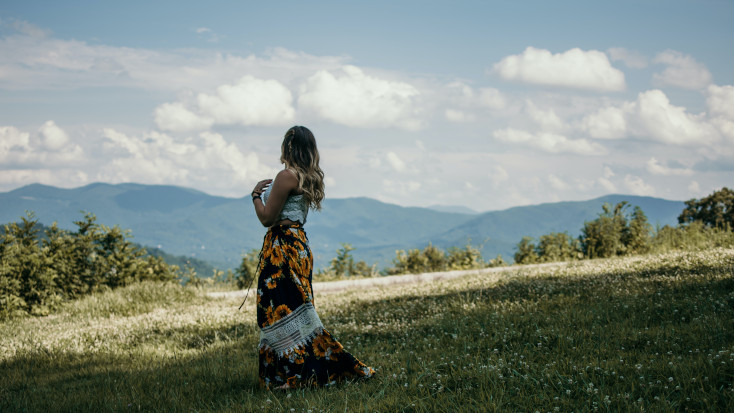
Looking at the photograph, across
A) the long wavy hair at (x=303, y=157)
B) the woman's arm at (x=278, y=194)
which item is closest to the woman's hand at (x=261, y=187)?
the woman's arm at (x=278, y=194)

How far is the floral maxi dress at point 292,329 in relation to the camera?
560cm

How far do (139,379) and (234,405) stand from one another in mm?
2025

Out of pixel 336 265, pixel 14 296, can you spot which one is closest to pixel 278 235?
pixel 14 296

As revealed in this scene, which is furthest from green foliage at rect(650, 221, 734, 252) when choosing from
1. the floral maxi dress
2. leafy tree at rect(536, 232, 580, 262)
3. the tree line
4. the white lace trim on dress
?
the white lace trim on dress

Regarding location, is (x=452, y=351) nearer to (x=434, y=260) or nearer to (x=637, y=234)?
(x=434, y=260)

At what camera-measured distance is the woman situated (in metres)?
5.61

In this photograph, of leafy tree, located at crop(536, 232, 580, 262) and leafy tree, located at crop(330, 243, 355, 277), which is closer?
leafy tree, located at crop(330, 243, 355, 277)

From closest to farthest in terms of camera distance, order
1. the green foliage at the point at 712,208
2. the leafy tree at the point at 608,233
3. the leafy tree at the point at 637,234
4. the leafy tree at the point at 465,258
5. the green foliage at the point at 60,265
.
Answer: the green foliage at the point at 60,265
the leafy tree at the point at 637,234
the leafy tree at the point at 608,233
the leafy tree at the point at 465,258
the green foliage at the point at 712,208

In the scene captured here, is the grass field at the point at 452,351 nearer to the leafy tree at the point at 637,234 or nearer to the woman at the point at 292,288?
the woman at the point at 292,288

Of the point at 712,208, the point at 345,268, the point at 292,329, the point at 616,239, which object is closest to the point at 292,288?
the point at 292,329

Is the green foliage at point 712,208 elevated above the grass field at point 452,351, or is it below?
above

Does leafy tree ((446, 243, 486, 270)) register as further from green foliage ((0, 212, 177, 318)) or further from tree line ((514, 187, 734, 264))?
green foliage ((0, 212, 177, 318))

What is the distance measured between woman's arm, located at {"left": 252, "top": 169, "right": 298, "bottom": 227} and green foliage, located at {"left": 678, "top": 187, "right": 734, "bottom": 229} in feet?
143

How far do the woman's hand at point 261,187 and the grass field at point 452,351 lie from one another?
2269 millimetres
